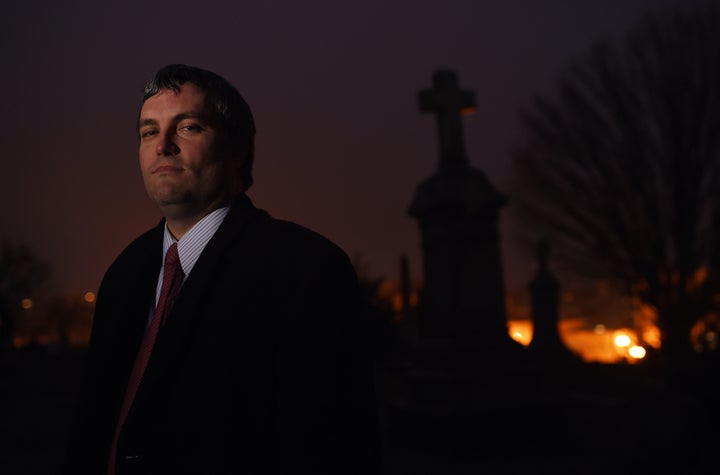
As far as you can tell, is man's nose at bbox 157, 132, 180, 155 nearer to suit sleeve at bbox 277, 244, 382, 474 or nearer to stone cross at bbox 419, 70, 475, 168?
suit sleeve at bbox 277, 244, 382, 474

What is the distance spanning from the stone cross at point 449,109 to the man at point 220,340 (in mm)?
6615

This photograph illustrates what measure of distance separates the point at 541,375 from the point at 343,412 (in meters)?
6.41

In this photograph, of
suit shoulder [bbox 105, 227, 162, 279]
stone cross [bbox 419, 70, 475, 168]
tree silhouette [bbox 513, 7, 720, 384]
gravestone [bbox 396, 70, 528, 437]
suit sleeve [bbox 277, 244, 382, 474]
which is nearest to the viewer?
suit sleeve [bbox 277, 244, 382, 474]

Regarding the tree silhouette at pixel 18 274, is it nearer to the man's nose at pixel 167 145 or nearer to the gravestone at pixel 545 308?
the gravestone at pixel 545 308

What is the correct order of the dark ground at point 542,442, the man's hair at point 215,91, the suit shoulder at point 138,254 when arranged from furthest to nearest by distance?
the dark ground at point 542,442, the suit shoulder at point 138,254, the man's hair at point 215,91

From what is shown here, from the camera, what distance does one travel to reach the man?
1.67 meters

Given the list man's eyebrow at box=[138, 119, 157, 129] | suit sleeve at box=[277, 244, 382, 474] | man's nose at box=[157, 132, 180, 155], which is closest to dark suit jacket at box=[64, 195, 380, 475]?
suit sleeve at box=[277, 244, 382, 474]

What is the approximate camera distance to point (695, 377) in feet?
22.6

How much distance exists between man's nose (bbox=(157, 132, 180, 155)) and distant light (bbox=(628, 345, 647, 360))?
17.9m

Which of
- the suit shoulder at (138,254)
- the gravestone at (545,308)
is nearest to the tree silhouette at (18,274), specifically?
the gravestone at (545,308)

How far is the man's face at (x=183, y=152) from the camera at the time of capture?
6.09ft

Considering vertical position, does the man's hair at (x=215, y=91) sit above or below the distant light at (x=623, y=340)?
below

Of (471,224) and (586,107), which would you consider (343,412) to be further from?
(586,107)

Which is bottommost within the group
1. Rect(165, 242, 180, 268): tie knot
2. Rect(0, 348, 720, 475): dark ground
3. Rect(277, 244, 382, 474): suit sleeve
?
Rect(0, 348, 720, 475): dark ground
